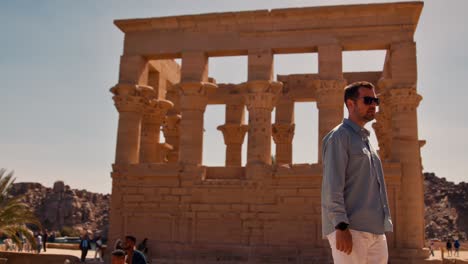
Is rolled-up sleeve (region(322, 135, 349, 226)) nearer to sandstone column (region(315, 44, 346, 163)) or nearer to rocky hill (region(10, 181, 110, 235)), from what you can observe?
sandstone column (region(315, 44, 346, 163))

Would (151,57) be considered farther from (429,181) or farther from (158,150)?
(429,181)

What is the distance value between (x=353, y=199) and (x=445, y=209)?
2028 inches

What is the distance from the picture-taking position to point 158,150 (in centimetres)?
2378

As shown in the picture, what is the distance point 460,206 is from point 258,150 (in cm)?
3867

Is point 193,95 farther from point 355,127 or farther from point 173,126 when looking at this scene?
point 355,127

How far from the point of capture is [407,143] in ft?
59.5

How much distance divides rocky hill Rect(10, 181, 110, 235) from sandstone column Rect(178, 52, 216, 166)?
137 feet

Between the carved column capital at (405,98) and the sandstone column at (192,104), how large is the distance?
6520 millimetres

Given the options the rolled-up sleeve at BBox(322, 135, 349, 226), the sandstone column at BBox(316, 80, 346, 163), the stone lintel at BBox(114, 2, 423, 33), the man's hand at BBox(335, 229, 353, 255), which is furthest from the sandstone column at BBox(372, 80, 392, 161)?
the man's hand at BBox(335, 229, 353, 255)

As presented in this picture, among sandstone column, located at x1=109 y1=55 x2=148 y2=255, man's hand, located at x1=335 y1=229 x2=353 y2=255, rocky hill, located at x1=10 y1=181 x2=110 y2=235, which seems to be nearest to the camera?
man's hand, located at x1=335 y1=229 x2=353 y2=255

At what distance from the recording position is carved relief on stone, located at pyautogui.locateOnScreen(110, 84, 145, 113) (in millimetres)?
20188

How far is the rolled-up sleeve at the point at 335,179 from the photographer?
12.6 feet

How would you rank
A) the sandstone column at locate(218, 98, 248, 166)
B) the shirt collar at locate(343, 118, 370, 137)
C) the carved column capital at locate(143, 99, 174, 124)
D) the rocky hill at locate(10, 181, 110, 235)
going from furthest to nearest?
the rocky hill at locate(10, 181, 110, 235) → the sandstone column at locate(218, 98, 248, 166) → the carved column capital at locate(143, 99, 174, 124) → the shirt collar at locate(343, 118, 370, 137)

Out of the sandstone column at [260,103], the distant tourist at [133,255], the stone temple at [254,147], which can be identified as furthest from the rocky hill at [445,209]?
the distant tourist at [133,255]
